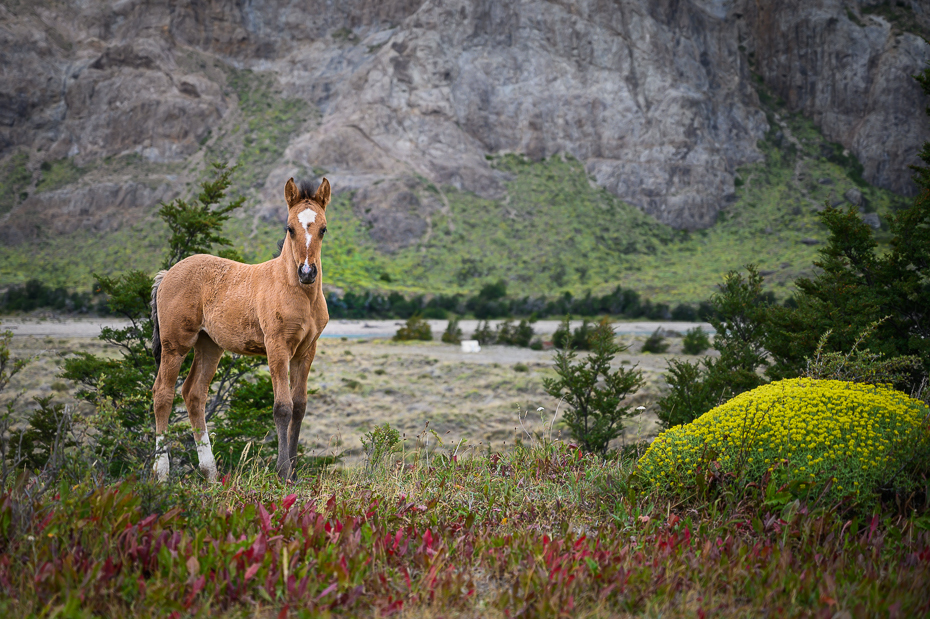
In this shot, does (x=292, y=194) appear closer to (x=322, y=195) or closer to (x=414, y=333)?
(x=322, y=195)

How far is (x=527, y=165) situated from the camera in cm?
7775

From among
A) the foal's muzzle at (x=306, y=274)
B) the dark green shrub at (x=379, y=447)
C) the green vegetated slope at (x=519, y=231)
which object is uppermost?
the green vegetated slope at (x=519, y=231)

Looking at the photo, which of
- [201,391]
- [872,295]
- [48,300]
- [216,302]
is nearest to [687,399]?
[872,295]

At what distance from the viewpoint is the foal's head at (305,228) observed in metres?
5.16

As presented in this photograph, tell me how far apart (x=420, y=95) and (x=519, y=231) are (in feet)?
77.7

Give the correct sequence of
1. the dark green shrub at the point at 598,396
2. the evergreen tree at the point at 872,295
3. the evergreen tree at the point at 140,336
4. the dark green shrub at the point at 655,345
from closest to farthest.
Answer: the evergreen tree at the point at 872,295
the evergreen tree at the point at 140,336
the dark green shrub at the point at 598,396
the dark green shrub at the point at 655,345

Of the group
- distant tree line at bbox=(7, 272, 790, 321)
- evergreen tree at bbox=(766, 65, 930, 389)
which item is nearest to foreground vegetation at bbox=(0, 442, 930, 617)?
evergreen tree at bbox=(766, 65, 930, 389)

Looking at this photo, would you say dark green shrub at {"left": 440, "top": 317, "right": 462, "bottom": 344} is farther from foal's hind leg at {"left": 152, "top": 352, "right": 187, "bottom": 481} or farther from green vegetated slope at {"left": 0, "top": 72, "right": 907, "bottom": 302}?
foal's hind leg at {"left": 152, "top": 352, "right": 187, "bottom": 481}

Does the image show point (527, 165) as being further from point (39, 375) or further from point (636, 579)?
point (636, 579)

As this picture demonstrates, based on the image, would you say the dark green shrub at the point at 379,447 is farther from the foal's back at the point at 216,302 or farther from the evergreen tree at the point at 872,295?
the evergreen tree at the point at 872,295

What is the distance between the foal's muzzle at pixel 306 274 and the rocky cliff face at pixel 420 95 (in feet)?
200

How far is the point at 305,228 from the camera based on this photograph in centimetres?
526

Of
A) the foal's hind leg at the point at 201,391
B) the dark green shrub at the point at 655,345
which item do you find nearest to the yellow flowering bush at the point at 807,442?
the foal's hind leg at the point at 201,391

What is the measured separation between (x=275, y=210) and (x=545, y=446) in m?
59.9
